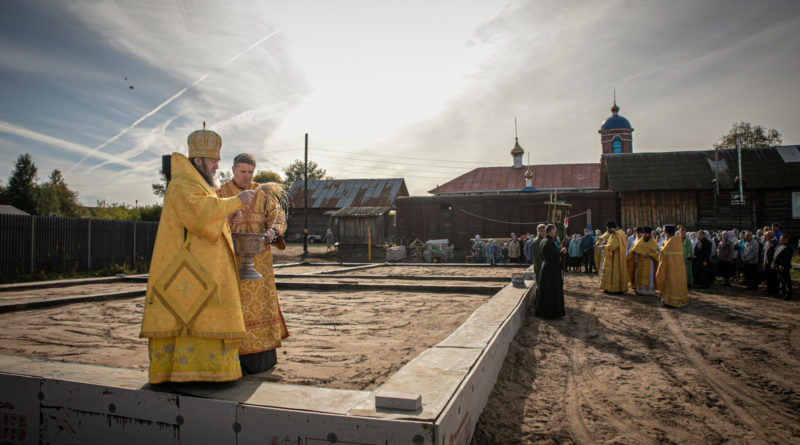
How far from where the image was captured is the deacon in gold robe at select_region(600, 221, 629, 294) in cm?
978

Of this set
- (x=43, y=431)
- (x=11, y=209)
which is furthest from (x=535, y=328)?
(x=11, y=209)

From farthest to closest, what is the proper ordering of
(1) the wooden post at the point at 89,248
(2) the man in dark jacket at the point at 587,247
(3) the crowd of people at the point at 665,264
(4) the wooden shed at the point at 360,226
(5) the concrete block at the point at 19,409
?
(4) the wooden shed at the point at 360,226
(1) the wooden post at the point at 89,248
(2) the man in dark jacket at the point at 587,247
(3) the crowd of people at the point at 665,264
(5) the concrete block at the point at 19,409

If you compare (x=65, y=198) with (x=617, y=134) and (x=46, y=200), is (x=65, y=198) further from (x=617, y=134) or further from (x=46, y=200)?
(x=617, y=134)

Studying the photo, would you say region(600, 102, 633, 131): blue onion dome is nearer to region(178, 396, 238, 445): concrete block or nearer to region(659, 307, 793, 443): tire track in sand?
region(659, 307, 793, 443): tire track in sand

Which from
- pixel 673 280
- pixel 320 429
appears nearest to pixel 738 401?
pixel 320 429

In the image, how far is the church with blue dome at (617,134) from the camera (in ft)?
129

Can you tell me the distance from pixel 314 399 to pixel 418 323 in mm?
3335

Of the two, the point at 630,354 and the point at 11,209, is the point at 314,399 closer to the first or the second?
the point at 630,354

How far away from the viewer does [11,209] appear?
40688 millimetres

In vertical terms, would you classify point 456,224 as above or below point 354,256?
above

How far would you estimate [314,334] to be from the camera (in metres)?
4.95

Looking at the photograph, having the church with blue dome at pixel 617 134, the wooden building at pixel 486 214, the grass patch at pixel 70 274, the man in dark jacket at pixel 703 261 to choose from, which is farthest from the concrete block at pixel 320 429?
the church with blue dome at pixel 617 134

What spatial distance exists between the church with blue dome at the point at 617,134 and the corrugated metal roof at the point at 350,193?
1966cm

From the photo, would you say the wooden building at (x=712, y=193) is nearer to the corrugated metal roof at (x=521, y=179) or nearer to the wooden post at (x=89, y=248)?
the corrugated metal roof at (x=521, y=179)
